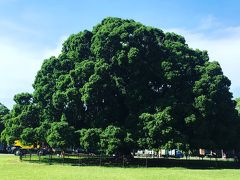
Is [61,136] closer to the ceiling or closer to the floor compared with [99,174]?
closer to the ceiling

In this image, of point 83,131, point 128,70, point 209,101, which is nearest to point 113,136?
point 83,131

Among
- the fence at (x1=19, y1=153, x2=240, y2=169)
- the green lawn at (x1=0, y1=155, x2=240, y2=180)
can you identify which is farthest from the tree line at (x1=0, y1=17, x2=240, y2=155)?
the green lawn at (x1=0, y1=155, x2=240, y2=180)

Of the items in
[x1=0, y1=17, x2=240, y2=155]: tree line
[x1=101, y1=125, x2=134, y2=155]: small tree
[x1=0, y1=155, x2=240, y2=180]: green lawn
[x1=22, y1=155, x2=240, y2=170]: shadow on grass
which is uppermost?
[x1=0, y1=17, x2=240, y2=155]: tree line

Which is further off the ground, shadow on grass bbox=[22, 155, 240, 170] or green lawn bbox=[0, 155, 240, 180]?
shadow on grass bbox=[22, 155, 240, 170]

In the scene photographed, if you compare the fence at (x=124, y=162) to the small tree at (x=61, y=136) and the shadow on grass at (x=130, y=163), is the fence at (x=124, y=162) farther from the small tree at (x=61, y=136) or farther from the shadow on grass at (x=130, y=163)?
the small tree at (x=61, y=136)

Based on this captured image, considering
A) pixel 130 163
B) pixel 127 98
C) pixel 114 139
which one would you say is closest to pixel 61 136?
pixel 114 139

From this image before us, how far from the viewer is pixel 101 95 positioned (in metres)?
49.0

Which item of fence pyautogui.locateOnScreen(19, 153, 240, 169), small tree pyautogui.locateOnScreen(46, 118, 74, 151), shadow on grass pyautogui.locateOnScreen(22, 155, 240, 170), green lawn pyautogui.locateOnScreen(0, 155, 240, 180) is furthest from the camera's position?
fence pyautogui.locateOnScreen(19, 153, 240, 169)

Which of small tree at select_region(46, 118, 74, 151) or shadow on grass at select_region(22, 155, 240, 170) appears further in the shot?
shadow on grass at select_region(22, 155, 240, 170)

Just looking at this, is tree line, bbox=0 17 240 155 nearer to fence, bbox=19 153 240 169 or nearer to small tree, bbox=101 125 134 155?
small tree, bbox=101 125 134 155

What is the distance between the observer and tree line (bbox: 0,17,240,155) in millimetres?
46781

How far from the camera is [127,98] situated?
163 ft

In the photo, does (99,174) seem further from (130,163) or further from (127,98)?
(130,163)

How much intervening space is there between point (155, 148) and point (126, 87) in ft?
27.1
